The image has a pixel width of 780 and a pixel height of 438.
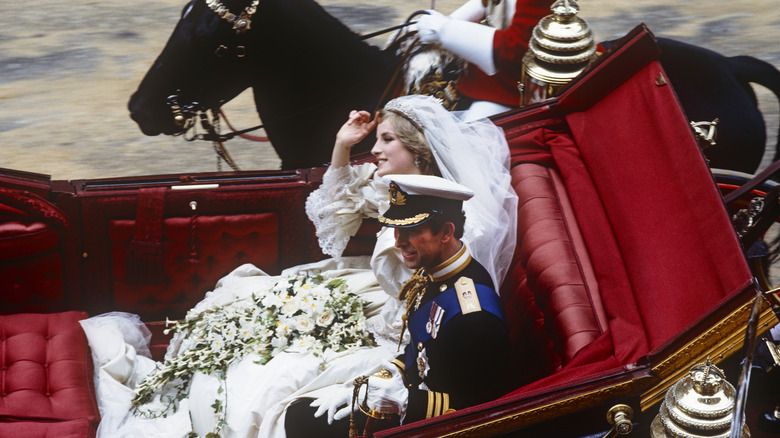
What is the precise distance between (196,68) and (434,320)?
187 cm

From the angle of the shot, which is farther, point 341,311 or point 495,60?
point 495,60

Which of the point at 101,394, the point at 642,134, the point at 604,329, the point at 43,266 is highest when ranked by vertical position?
the point at 642,134

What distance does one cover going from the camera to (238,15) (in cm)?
351

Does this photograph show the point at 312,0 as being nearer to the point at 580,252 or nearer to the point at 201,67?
the point at 201,67

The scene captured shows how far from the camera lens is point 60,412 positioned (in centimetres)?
279

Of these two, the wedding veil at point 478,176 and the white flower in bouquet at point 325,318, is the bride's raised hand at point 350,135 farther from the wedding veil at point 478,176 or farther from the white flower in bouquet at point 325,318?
the white flower in bouquet at point 325,318

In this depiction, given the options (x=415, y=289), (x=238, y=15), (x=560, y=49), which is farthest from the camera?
(x=238, y=15)

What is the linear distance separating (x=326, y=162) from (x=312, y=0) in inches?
31.5

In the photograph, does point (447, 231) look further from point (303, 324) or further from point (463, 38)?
point (463, 38)

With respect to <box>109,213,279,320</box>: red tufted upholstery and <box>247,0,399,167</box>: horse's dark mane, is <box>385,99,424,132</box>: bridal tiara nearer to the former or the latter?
<box>109,213,279,320</box>: red tufted upholstery

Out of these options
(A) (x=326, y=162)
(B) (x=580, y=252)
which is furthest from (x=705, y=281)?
(A) (x=326, y=162)

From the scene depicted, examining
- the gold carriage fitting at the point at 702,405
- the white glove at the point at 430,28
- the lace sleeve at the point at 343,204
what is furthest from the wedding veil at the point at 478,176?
the white glove at the point at 430,28

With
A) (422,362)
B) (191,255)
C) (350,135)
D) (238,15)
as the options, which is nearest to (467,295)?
(422,362)

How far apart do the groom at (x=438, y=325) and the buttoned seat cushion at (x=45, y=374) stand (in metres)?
0.96
